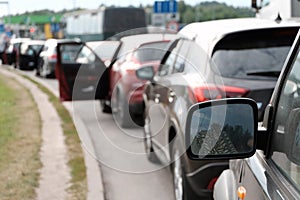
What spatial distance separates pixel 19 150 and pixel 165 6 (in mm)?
12716

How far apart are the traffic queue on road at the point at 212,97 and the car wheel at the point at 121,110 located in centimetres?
2

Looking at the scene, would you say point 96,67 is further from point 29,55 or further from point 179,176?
point 29,55

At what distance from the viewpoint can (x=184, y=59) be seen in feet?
16.2

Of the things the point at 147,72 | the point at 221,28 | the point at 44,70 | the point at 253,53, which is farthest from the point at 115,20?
the point at 253,53

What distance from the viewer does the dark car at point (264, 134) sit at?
1.94 m

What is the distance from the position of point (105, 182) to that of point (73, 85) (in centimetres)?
430

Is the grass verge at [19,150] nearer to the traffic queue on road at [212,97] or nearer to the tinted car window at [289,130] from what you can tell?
the traffic queue on road at [212,97]

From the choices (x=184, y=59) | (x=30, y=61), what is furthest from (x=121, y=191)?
(x=30, y=61)

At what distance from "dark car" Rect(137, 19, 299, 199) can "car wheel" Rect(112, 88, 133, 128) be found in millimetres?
3517

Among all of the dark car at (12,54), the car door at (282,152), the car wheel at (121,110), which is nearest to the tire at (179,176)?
the car door at (282,152)

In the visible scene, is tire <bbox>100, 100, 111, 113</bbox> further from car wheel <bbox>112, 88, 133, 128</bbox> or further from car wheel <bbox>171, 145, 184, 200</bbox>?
car wheel <bbox>171, 145, 184, 200</bbox>

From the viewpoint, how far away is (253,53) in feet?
14.5

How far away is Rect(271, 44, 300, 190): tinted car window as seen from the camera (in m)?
1.89

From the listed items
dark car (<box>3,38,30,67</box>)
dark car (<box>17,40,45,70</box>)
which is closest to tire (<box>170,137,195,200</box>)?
dark car (<box>17,40,45,70</box>)
